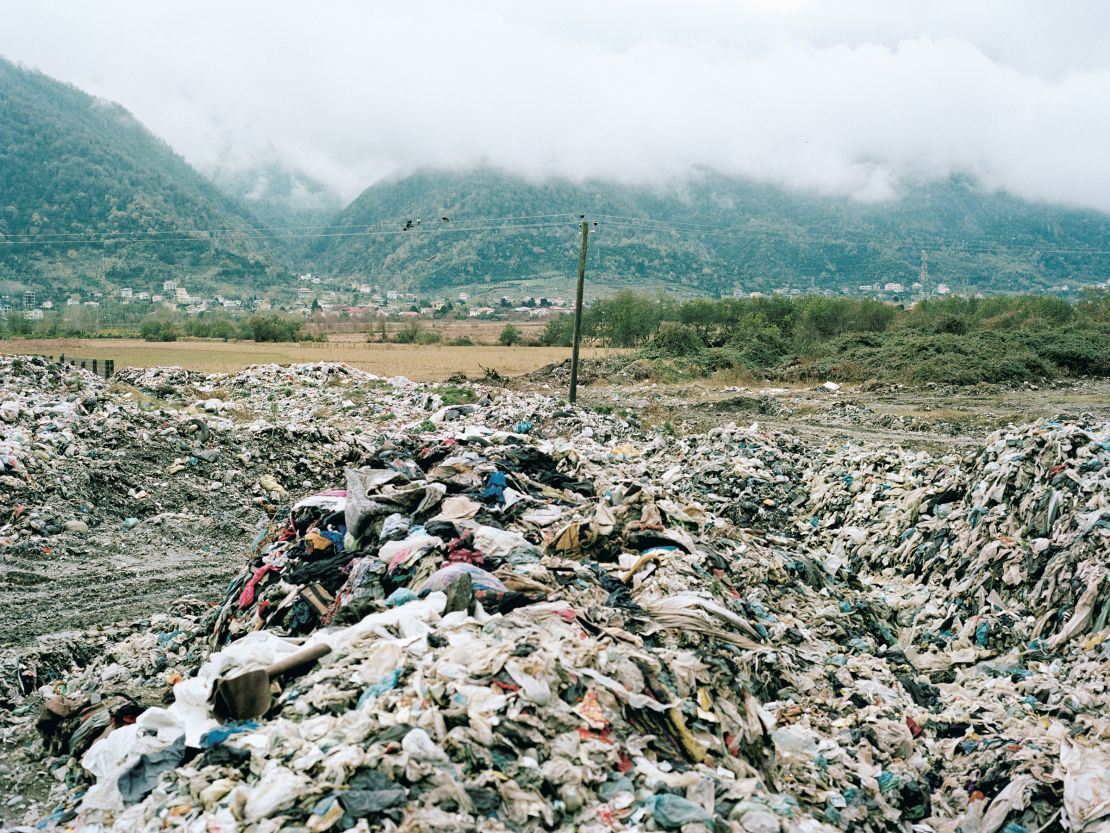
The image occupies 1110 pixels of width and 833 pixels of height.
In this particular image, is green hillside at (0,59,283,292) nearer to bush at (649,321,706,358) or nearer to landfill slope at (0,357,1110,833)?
bush at (649,321,706,358)

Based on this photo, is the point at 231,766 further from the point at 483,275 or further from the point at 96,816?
the point at 483,275

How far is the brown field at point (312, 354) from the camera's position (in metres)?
33.2

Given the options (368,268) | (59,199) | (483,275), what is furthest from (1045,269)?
(59,199)

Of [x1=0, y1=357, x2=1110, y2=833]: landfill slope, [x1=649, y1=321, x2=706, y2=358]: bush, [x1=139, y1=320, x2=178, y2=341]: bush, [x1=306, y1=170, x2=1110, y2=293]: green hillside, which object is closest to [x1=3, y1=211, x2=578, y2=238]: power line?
[x1=306, y1=170, x2=1110, y2=293]: green hillside

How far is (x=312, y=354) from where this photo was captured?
4081cm

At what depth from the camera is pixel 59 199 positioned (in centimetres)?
11038

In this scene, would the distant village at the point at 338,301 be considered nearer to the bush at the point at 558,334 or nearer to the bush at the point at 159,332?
the bush at the point at 159,332

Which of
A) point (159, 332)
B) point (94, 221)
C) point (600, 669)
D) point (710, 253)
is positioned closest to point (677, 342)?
point (600, 669)

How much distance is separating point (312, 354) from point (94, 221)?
89325 millimetres

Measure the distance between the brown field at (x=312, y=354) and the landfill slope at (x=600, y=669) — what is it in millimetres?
22194

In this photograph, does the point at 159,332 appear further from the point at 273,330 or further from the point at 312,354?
the point at 312,354

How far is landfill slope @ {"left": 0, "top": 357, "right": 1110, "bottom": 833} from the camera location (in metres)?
3.11

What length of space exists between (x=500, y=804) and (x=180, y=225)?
131 m

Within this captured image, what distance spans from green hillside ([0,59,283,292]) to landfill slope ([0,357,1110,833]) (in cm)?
9304
